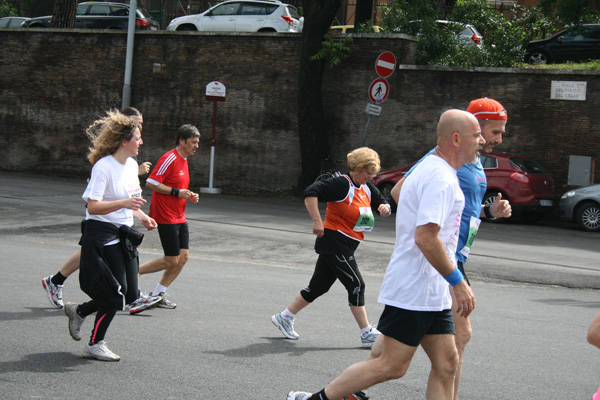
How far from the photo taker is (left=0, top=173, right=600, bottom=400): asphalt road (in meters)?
5.52

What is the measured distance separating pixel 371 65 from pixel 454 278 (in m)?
19.5

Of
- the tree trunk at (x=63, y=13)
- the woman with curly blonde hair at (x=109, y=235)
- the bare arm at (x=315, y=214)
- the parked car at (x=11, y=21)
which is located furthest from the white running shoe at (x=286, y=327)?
the parked car at (x=11, y=21)

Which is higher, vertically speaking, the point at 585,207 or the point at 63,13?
→ the point at 63,13

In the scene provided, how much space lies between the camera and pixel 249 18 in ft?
91.0

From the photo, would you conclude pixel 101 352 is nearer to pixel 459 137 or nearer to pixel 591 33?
pixel 459 137

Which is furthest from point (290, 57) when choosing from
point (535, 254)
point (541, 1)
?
point (535, 254)

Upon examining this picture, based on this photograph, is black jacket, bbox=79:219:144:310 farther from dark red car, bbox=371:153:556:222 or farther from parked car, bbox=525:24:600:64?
parked car, bbox=525:24:600:64

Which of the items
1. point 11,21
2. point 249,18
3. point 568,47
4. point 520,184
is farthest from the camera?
point 11,21

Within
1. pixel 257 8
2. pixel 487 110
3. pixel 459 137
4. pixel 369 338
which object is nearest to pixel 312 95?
pixel 257 8

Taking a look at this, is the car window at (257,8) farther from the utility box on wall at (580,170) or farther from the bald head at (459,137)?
the bald head at (459,137)

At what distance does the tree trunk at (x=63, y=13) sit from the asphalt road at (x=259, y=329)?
1593 centimetres

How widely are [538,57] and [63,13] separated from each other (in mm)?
17057

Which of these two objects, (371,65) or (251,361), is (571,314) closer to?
(251,361)

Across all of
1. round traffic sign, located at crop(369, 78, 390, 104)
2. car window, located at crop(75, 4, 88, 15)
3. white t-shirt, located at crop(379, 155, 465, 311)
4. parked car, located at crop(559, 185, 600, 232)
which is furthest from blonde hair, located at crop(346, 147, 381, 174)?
car window, located at crop(75, 4, 88, 15)
